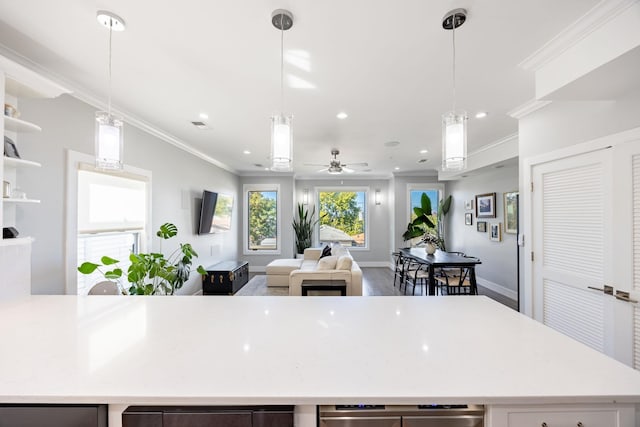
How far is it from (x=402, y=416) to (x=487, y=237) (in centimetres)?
539

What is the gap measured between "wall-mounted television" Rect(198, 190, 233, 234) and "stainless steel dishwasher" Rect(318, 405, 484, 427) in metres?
4.47

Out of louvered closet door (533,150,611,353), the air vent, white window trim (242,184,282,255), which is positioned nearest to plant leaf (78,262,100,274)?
the air vent

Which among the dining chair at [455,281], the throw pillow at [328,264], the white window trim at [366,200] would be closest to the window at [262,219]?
the white window trim at [366,200]

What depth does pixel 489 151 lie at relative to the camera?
4285mm

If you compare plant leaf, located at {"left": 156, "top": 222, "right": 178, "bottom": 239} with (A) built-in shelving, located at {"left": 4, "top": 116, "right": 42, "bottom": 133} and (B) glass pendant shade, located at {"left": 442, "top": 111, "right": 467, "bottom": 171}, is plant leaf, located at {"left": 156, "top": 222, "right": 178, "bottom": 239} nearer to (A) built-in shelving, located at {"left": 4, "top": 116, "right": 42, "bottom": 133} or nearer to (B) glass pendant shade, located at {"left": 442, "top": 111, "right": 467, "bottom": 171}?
(A) built-in shelving, located at {"left": 4, "top": 116, "right": 42, "bottom": 133}

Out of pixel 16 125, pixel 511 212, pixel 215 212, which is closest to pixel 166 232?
pixel 16 125

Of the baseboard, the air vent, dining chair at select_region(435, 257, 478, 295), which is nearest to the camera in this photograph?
the air vent

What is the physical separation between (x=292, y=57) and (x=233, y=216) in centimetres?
516

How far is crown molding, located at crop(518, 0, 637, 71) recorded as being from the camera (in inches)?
55.1

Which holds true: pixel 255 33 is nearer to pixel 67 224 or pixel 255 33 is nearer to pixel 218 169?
pixel 67 224

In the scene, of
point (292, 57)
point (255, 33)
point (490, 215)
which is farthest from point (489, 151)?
point (255, 33)

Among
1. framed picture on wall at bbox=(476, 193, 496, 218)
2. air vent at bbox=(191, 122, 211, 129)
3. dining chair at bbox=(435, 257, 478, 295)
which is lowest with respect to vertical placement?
dining chair at bbox=(435, 257, 478, 295)

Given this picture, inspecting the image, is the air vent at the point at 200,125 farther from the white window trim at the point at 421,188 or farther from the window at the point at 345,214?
the white window trim at the point at 421,188

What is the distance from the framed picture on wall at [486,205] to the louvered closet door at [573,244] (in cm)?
269
